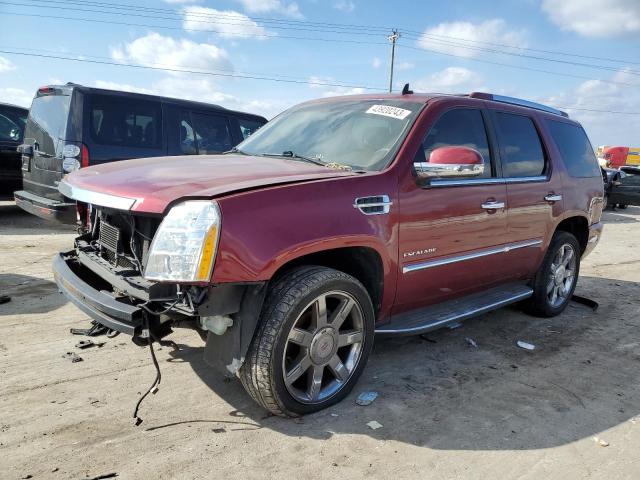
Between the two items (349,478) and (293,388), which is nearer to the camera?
(349,478)

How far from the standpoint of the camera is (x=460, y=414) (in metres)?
3.11

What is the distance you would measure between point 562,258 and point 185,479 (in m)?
4.24

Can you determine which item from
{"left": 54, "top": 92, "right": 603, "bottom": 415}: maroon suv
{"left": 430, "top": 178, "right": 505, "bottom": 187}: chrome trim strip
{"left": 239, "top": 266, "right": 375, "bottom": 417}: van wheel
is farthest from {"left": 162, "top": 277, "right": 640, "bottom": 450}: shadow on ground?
{"left": 430, "top": 178, "right": 505, "bottom": 187}: chrome trim strip

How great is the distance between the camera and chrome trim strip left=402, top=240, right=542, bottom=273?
11.2 ft

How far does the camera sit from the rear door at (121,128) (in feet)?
21.9

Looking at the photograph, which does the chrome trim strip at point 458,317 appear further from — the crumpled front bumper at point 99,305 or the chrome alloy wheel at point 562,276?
the crumpled front bumper at point 99,305

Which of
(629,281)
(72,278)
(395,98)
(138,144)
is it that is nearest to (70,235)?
(138,144)

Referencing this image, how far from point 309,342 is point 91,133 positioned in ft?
16.8

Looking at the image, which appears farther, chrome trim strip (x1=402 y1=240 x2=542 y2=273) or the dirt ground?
chrome trim strip (x1=402 y1=240 x2=542 y2=273)

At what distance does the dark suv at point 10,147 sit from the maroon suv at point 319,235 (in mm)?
6053

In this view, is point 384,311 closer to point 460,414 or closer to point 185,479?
point 460,414

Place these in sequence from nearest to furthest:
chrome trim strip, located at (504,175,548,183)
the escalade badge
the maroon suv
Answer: the maroon suv < the escalade badge < chrome trim strip, located at (504,175,548,183)

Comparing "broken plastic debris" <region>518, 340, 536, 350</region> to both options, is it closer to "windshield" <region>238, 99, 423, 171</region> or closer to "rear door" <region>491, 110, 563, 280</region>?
"rear door" <region>491, 110, 563, 280</region>

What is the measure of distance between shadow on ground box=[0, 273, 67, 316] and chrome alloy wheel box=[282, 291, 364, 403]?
8.66ft
